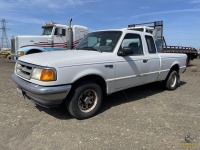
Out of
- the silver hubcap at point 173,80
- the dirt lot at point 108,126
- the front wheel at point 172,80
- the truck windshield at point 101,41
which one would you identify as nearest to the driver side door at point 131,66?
the truck windshield at point 101,41

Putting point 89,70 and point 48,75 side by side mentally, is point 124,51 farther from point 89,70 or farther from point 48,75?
point 48,75

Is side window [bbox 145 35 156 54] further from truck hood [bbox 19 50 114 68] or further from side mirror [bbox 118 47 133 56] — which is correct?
truck hood [bbox 19 50 114 68]

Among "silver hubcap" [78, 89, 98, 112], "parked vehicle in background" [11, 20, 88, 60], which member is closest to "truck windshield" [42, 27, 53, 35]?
"parked vehicle in background" [11, 20, 88, 60]

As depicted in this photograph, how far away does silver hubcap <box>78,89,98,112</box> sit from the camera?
14.8ft

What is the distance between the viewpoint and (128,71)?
5.24 m

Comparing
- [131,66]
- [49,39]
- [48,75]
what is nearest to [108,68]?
[131,66]

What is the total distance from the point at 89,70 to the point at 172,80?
4170 mm

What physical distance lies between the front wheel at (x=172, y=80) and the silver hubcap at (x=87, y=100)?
3.48m

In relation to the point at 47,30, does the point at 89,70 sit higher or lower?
lower

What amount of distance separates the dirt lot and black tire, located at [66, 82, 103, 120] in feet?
0.55

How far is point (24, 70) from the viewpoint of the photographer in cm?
445

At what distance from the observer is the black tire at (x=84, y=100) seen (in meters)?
4.29

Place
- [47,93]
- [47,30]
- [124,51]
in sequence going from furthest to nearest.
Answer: [47,30]
[124,51]
[47,93]

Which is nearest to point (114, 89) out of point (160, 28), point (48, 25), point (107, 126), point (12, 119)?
point (107, 126)
